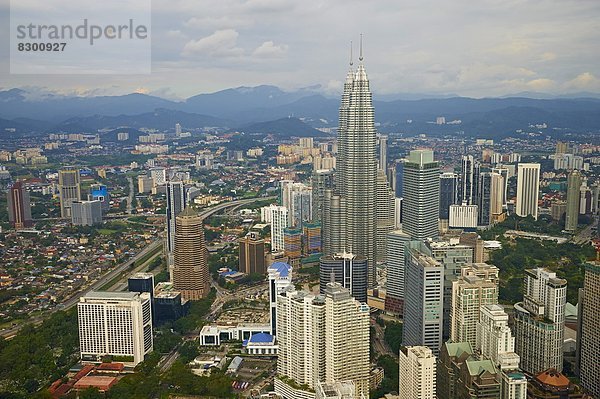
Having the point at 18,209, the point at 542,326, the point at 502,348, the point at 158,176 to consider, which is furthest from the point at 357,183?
the point at 158,176

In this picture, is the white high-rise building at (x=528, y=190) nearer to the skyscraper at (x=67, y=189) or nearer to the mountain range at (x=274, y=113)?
the mountain range at (x=274, y=113)

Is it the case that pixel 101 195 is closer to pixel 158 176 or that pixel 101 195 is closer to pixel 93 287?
pixel 158 176

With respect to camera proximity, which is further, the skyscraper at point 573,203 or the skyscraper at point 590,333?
the skyscraper at point 573,203

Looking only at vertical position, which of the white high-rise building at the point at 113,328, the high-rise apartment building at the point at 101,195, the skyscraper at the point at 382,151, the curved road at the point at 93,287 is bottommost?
the curved road at the point at 93,287

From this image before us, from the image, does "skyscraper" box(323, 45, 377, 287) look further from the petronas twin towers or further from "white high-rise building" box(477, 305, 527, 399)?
"white high-rise building" box(477, 305, 527, 399)

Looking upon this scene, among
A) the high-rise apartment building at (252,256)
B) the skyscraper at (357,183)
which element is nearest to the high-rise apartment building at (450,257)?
the skyscraper at (357,183)

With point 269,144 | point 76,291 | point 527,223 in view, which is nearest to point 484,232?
point 527,223

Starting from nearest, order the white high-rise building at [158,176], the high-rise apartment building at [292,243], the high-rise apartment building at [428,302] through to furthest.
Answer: the high-rise apartment building at [428,302], the high-rise apartment building at [292,243], the white high-rise building at [158,176]

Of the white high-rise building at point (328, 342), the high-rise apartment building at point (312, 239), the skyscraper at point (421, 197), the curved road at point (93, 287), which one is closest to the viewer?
the white high-rise building at point (328, 342)
